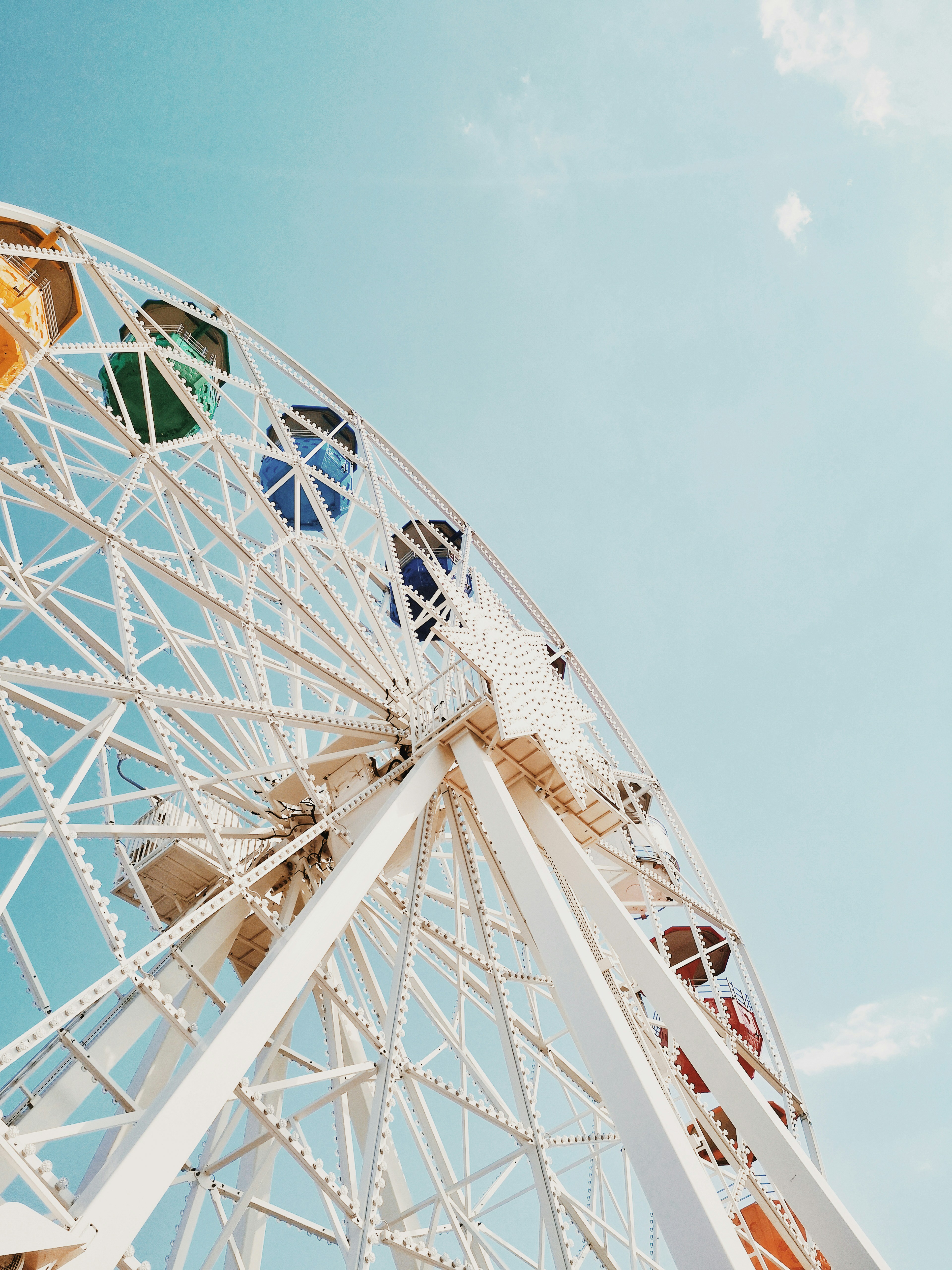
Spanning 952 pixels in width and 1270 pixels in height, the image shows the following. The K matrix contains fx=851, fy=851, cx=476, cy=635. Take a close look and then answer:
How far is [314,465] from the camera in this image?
1545 cm

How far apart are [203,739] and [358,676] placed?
213 cm

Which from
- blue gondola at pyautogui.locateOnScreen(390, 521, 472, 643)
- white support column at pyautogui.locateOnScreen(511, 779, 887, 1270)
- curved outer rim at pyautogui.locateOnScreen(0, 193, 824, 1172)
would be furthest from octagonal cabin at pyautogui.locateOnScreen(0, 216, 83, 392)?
white support column at pyautogui.locateOnScreen(511, 779, 887, 1270)

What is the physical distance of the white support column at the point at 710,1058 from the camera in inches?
227

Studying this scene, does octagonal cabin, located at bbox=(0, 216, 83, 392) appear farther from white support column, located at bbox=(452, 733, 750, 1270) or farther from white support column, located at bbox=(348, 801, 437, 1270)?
white support column, located at bbox=(452, 733, 750, 1270)

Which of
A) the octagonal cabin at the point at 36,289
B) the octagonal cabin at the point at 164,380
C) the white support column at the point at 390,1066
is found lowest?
Answer: the white support column at the point at 390,1066

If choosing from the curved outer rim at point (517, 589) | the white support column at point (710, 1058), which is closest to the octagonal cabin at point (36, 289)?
the curved outer rim at point (517, 589)

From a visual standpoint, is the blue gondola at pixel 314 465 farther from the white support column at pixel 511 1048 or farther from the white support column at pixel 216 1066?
the white support column at pixel 216 1066

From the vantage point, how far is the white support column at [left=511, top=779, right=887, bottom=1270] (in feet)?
19.0

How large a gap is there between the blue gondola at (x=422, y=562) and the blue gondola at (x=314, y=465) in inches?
55.3

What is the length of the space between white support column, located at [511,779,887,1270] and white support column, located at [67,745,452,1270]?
94.4 inches

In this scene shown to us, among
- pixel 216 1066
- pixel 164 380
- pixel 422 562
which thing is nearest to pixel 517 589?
pixel 422 562

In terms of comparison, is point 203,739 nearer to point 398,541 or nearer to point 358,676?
point 358,676

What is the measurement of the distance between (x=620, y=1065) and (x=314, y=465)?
40.5 feet

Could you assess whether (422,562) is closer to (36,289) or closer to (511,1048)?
(36,289)
